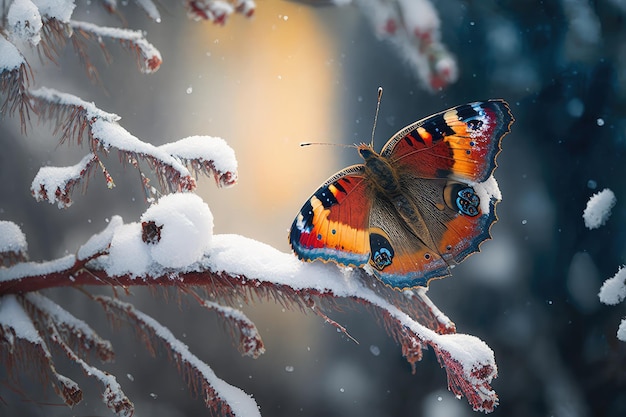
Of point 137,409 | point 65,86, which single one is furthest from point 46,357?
point 65,86

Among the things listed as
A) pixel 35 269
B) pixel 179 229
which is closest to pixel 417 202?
pixel 179 229

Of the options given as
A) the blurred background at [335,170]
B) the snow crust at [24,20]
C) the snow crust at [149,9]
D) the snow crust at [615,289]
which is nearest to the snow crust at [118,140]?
the snow crust at [24,20]

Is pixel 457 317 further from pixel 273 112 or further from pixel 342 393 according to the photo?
pixel 273 112

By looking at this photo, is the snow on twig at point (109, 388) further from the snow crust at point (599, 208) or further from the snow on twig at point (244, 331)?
the snow crust at point (599, 208)

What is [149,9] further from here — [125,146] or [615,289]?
[615,289]

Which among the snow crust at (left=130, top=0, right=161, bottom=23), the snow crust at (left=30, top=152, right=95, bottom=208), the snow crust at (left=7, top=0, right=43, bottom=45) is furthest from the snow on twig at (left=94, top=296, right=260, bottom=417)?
the snow crust at (left=130, top=0, right=161, bottom=23)

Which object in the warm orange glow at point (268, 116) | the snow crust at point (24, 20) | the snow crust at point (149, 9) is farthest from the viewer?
the warm orange glow at point (268, 116)
